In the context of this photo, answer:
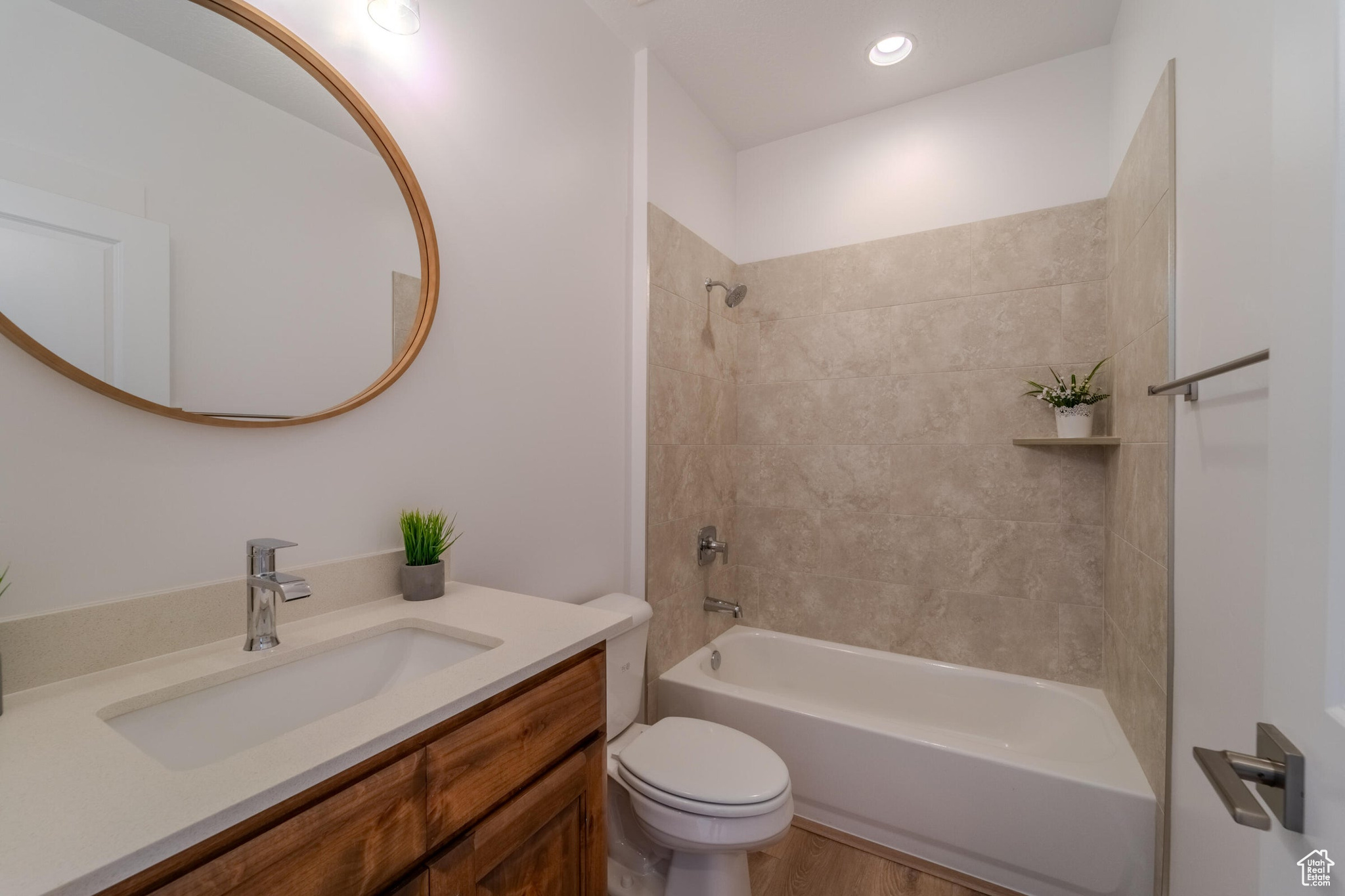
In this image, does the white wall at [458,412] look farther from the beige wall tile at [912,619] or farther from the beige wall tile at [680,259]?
the beige wall tile at [912,619]

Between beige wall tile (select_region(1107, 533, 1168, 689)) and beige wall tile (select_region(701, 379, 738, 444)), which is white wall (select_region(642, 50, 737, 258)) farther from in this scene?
beige wall tile (select_region(1107, 533, 1168, 689))

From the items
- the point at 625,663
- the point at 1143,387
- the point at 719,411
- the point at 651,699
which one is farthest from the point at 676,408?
the point at 1143,387

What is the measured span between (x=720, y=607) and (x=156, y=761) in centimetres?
190

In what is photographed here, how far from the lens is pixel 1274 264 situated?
1.69 ft

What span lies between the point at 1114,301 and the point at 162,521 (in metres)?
2.51

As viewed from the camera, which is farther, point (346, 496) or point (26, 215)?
point (346, 496)

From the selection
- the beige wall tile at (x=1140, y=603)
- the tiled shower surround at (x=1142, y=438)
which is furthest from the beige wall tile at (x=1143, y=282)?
the beige wall tile at (x=1140, y=603)

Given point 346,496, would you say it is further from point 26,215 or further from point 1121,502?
point 1121,502

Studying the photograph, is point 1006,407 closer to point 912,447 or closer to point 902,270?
point 912,447

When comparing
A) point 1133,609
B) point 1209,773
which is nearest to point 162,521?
point 1209,773

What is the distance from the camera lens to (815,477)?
245 centimetres

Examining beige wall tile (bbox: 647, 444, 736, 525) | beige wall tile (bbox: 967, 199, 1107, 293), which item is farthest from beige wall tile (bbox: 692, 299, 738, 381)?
beige wall tile (bbox: 967, 199, 1107, 293)

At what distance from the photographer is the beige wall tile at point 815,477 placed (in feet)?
7.66

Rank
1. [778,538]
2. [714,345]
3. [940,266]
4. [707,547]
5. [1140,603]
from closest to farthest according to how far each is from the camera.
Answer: [1140,603], [940,266], [707,547], [714,345], [778,538]
